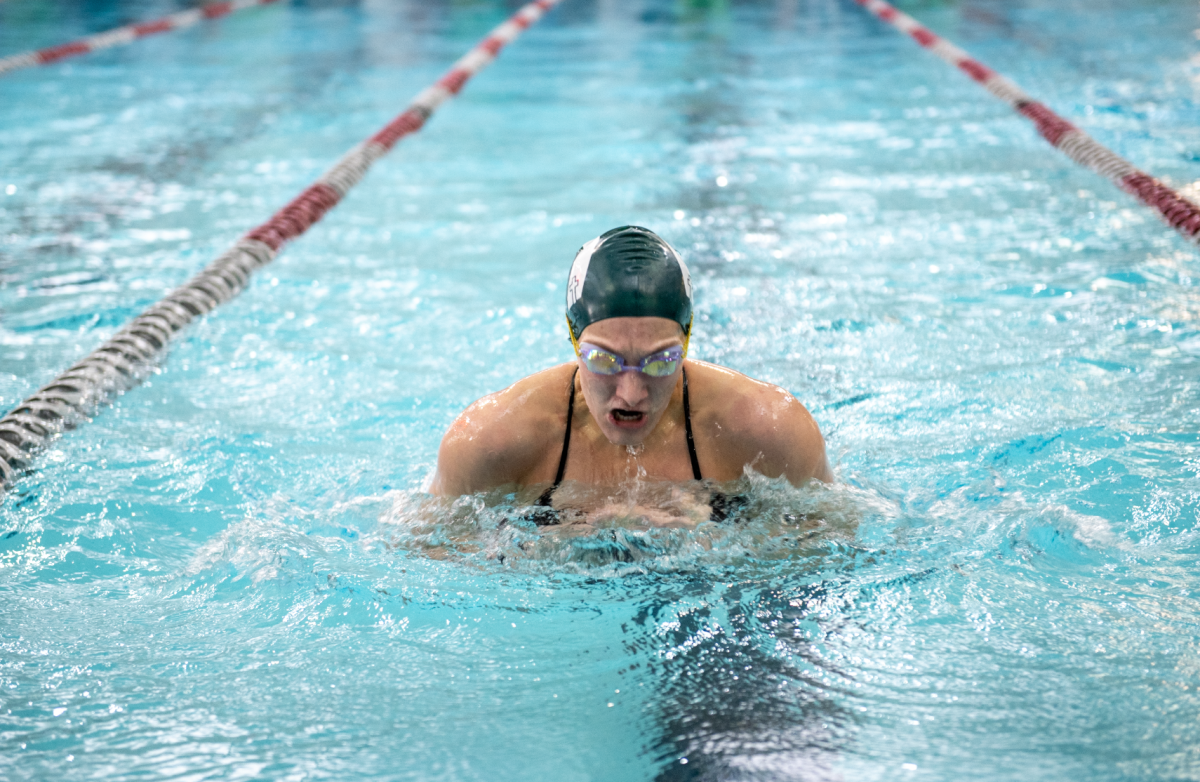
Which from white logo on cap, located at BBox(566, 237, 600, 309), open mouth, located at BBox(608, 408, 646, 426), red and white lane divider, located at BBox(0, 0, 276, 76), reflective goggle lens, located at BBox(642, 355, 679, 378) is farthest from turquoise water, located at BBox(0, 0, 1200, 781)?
red and white lane divider, located at BBox(0, 0, 276, 76)

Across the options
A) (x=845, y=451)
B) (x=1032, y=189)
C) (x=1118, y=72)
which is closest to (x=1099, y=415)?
(x=845, y=451)

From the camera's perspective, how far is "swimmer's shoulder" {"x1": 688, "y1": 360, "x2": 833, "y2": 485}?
107 inches

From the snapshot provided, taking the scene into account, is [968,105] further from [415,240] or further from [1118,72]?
[415,240]

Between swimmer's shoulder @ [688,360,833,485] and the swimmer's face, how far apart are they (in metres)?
0.21

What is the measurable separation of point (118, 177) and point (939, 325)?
5.24 m

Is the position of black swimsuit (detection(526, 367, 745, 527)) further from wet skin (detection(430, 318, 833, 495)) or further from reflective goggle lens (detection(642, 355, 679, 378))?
reflective goggle lens (detection(642, 355, 679, 378))

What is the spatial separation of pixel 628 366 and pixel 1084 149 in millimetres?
5507

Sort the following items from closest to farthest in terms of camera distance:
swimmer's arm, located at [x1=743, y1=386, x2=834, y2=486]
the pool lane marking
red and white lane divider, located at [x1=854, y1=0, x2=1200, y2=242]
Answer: swimmer's arm, located at [x1=743, y1=386, x2=834, y2=486] < the pool lane marking < red and white lane divider, located at [x1=854, y1=0, x2=1200, y2=242]

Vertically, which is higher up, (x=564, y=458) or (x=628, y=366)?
(x=628, y=366)

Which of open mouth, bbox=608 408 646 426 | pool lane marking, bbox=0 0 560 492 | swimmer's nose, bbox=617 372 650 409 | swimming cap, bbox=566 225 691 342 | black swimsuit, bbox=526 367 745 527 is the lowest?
pool lane marking, bbox=0 0 560 492

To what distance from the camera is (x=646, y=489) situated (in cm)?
280

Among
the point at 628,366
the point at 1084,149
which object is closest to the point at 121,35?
the point at 1084,149

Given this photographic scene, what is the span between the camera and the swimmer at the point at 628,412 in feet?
8.27

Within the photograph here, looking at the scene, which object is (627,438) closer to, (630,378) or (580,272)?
(630,378)
